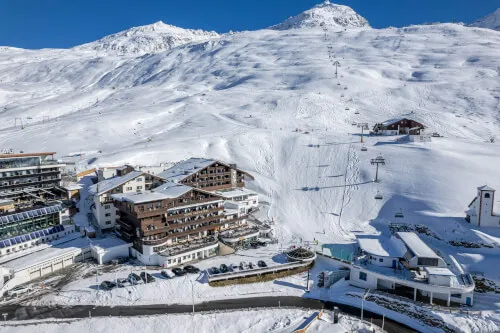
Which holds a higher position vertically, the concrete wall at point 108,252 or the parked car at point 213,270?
the concrete wall at point 108,252

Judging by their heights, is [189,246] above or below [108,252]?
above

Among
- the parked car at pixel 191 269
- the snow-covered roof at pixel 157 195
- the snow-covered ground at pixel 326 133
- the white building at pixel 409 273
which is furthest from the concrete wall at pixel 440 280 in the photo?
the snow-covered roof at pixel 157 195

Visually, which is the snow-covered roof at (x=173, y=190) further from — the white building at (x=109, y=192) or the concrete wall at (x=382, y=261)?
the concrete wall at (x=382, y=261)

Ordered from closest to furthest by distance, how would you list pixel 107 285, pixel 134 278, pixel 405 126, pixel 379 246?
pixel 107 285, pixel 134 278, pixel 379 246, pixel 405 126

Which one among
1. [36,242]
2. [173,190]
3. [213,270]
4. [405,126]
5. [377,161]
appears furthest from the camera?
[405,126]

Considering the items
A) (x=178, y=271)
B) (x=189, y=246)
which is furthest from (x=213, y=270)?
(x=189, y=246)

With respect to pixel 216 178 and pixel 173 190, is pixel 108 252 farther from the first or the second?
pixel 216 178

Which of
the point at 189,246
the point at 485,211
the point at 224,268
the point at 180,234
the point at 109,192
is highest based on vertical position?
the point at 109,192

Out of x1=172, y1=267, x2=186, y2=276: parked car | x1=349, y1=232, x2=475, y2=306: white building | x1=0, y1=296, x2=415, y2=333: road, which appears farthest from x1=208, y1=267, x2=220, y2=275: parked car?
x1=349, y1=232, x2=475, y2=306: white building

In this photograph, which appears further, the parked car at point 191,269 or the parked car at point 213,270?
the parked car at point 191,269
